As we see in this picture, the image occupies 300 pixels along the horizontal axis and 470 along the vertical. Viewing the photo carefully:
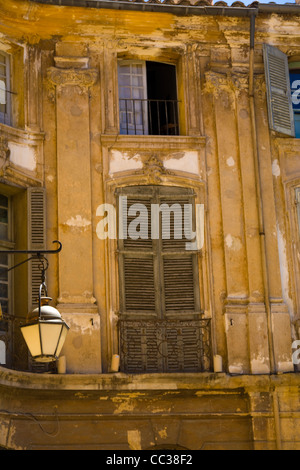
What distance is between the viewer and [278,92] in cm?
1688

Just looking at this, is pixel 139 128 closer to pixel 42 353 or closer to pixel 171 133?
pixel 171 133

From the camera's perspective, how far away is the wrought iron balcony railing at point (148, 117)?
55.5ft

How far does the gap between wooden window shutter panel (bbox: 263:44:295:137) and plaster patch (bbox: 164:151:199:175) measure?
4.15 feet

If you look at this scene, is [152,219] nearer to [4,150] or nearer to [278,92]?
[4,150]

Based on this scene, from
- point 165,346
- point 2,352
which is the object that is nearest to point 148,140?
point 165,346

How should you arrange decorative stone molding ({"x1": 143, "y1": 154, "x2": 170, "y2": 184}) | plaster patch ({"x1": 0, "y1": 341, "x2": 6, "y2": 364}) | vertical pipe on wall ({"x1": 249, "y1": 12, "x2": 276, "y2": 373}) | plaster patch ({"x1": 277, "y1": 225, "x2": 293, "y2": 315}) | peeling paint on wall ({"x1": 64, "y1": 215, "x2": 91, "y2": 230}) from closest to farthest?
plaster patch ({"x1": 0, "y1": 341, "x2": 6, "y2": 364}) < vertical pipe on wall ({"x1": 249, "y1": 12, "x2": 276, "y2": 373}) < peeling paint on wall ({"x1": 64, "y1": 215, "x2": 91, "y2": 230}) < plaster patch ({"x1": 277, "y1": 225, "x2": 293, "y2": 315}) < decorative stone molding ({"x1": 143, "y1": 154, "x2": 170, "y2": 184})

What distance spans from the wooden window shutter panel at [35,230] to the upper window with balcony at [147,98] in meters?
1.89

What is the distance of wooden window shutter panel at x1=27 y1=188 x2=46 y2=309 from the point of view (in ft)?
50.3

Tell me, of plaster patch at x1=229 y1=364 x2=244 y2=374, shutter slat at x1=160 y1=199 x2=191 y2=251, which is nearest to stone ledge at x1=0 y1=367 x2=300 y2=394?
plaster patch at x1=229 y1=364 x2=244 y2=374

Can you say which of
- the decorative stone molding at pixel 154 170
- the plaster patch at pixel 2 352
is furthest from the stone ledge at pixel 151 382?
the decorative stone molding at pixel 154 170

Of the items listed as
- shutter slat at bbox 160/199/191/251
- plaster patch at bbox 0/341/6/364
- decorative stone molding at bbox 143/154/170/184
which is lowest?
plaster patch at bbox 0/341/6/364

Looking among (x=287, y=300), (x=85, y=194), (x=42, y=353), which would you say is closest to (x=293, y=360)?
(x=287, y=300)

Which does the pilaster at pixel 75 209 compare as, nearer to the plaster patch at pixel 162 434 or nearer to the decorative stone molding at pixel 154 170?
the decorative stone molding at pixel 154 170

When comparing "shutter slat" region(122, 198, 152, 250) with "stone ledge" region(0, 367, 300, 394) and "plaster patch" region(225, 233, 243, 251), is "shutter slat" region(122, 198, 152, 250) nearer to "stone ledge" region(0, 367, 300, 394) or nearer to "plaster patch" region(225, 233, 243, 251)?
"plaster patch" region(225, 233, 243, 251)
